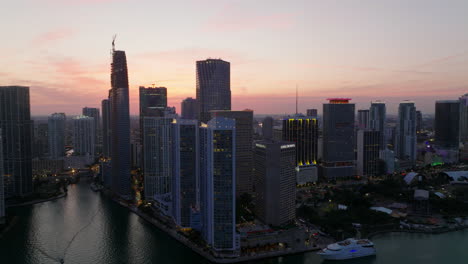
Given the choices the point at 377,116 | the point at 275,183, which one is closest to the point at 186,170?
the point at 275,183

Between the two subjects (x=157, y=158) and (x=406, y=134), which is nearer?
(x=157, y=158)

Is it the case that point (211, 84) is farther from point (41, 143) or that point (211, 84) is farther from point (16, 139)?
point (41, 143)

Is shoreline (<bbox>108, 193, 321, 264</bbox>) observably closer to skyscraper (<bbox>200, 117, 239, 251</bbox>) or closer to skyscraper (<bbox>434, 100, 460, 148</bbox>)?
skyscraper (<bbox>200, 117, 239, 251</bbox>)

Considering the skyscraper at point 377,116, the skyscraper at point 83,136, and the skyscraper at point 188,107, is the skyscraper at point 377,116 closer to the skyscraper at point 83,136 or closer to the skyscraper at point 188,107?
the skyscraper at point 188,107

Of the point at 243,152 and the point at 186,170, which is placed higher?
the point at 243,152

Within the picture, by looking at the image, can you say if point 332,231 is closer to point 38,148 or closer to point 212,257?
point 212,257

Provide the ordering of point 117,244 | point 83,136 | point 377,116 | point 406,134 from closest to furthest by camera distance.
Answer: point 117,244, point 406,134, point 83,136, point 377,116

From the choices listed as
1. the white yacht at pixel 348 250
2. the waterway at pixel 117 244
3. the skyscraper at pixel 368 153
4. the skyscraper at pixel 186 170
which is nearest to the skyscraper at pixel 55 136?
the waterway at pixel 117 244
